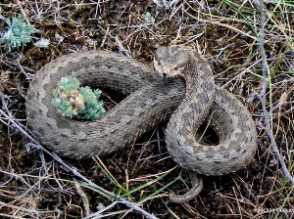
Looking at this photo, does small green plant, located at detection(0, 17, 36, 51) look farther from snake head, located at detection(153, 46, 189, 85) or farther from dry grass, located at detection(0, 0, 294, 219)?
snake head, located at detection(153, 46, 189, 85)

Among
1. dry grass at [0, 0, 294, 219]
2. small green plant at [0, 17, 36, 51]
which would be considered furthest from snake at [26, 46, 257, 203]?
small green plant at [0, 17, 36, 51]

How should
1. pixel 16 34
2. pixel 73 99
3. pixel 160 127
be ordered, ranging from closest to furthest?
pixel 73 99 → pixel 16 34 → pixel 160 127

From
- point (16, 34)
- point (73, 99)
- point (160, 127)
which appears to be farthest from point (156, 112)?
point (16, 34)

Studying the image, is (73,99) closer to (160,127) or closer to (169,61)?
(169,61)

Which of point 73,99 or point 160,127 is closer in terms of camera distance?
point 73,99

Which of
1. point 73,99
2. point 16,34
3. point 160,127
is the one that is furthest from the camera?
point 160,127

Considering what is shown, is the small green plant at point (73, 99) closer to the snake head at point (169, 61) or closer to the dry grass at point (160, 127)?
the dry grass at point (160, 127)

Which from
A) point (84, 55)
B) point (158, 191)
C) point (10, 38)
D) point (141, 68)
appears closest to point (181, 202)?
point (158, 191)
